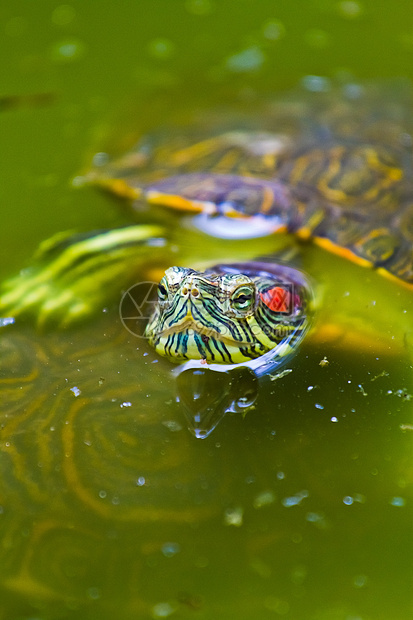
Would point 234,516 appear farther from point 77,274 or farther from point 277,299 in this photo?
point 77,274

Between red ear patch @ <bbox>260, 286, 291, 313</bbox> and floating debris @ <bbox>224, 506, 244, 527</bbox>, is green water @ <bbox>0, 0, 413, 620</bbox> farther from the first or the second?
red ear patch @ <bbox>260, 286, 291, 313</bbox>

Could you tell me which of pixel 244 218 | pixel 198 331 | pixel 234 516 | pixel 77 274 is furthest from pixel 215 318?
pixel 244 218

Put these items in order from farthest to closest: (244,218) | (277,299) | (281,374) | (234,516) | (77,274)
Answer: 1. (244,218)
2. (77,274)
3. (277,299)
4. (281,374)
5. (234,516)

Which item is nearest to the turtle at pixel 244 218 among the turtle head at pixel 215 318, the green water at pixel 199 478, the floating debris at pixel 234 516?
the turtle head at pixel 215 318

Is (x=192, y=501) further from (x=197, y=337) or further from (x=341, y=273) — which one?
(x=341, y=273)

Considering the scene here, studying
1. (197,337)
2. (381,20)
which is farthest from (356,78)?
(197,337)

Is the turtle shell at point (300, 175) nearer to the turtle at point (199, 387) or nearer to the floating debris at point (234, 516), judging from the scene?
the turtle at point (199, 387)
